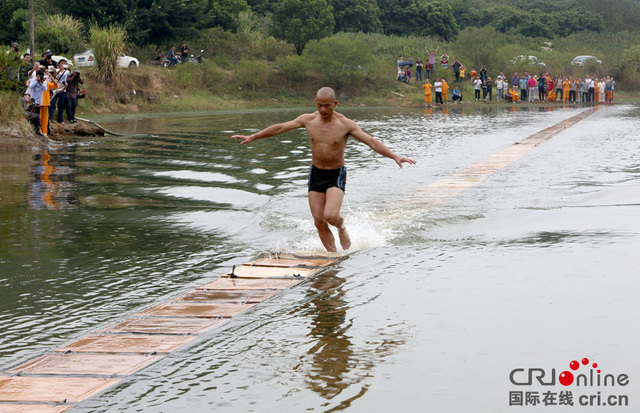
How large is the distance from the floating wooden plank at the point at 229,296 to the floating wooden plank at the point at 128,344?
107 cm

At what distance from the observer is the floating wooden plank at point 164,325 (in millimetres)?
6445

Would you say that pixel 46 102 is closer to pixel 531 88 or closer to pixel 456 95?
pixel 456 95

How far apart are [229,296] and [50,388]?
2356 millimetres

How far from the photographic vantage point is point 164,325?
21.6 ft

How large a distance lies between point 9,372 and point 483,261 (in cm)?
464

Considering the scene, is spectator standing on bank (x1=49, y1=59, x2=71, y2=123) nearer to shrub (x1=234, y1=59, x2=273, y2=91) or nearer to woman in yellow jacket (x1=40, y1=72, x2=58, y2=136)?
woman in yellow jacket (x1=40, y1=72, x2=58, y2=136)

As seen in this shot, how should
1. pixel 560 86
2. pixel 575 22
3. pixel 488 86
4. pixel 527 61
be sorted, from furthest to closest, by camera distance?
pixel 575 22 → pixel 527 61 → pixel 560 86 → pixel 488 86

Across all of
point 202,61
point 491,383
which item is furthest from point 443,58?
point 491,383

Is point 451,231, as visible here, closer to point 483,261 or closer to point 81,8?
point 483,261

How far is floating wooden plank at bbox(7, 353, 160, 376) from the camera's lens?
5578mm

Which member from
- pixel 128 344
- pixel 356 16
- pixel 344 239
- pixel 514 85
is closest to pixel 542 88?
pixel 514 85

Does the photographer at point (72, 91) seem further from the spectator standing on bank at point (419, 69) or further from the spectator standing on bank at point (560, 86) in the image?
the spectator standing on bank at point (560, 86)

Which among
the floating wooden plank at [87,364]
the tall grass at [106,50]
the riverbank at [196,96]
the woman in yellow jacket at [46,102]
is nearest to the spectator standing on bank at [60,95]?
the riverbank at [196,96]

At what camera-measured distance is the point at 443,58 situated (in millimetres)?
47531
